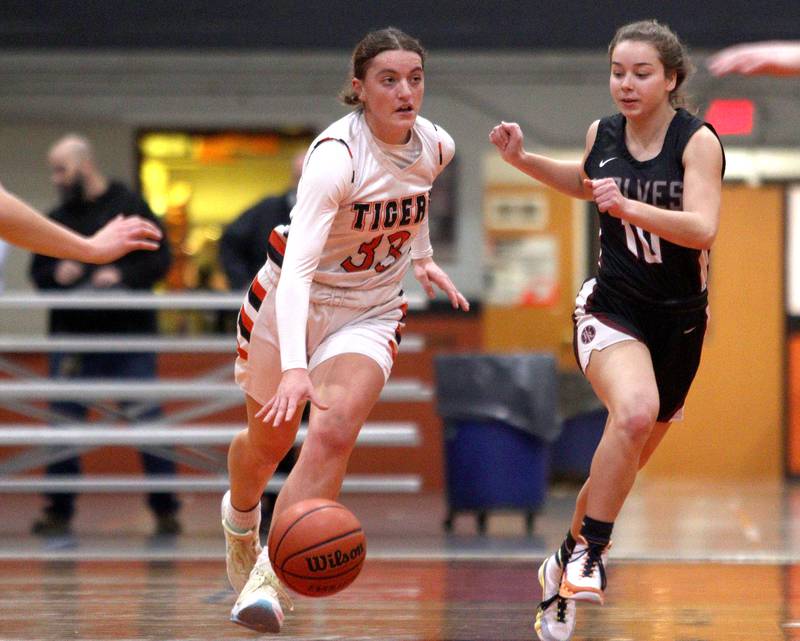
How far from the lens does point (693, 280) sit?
5062 millimetres

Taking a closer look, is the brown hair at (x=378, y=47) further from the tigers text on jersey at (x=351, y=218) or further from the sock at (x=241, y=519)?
the sock at (x=241, y=519)

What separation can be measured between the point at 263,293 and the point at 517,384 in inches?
168

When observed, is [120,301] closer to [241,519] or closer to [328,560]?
[241,519]

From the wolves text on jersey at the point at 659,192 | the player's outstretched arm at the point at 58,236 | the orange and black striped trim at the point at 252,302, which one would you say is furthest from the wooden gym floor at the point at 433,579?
the wolves text on jersey at the point at 659,192

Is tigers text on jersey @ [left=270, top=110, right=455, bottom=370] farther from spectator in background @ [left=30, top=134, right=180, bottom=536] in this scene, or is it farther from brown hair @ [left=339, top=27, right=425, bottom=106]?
spectator in background @ [left=30, top=134, right=180, bottom=536]

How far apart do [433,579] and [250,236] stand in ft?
10.1

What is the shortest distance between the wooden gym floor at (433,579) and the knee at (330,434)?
905 millimetres

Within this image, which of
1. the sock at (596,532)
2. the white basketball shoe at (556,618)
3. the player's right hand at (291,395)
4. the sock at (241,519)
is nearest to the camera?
the player's right hand at (291,395)

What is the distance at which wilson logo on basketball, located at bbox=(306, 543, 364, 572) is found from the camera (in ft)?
15.3

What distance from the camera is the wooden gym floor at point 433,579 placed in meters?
5.55

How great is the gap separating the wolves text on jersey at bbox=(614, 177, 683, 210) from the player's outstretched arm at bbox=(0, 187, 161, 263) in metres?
1.70

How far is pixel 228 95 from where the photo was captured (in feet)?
40.7

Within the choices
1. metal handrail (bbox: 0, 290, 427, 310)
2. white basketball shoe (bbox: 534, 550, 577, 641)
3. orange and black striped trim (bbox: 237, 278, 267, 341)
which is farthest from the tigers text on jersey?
metal handrail (bbox: 0, 290, 427, 310)

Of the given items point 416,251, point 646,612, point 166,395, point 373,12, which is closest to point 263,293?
point 416,251
